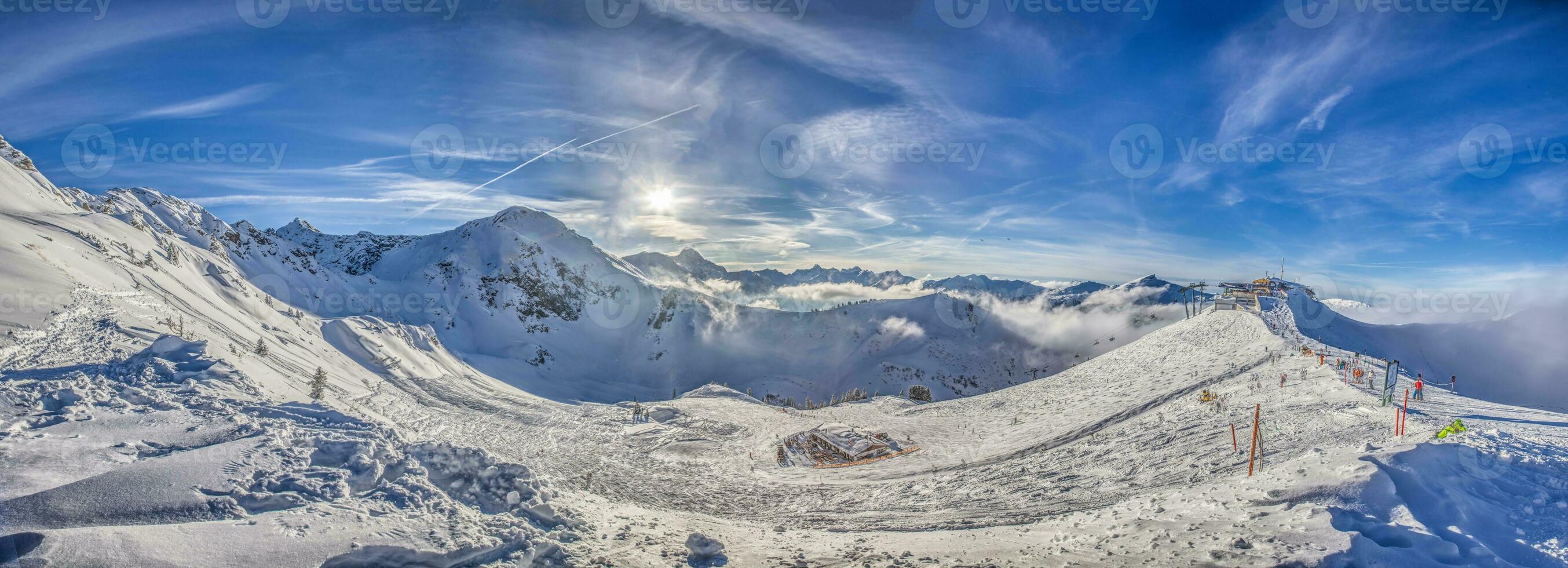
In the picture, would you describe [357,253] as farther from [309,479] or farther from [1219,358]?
[1219,358]

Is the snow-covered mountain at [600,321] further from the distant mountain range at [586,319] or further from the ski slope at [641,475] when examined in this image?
the ski slope at [641,475]

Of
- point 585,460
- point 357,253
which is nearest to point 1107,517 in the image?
point 585,460

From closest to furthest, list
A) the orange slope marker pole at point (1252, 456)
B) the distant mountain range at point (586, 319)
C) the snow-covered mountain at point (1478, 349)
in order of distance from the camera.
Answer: the orange slope marker pole at point (1252, 456)
the snow-covered mountain at point (1478, 349)
the distant mountain range at point (586, 319)

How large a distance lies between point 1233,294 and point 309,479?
173ft

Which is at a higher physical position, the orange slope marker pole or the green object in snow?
the green object in snow

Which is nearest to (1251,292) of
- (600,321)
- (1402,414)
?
(1402,414)

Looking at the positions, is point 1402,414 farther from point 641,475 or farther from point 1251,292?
point 1251,292

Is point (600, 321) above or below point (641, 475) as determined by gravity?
below

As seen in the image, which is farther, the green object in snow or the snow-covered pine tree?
the snow-covered pine tree

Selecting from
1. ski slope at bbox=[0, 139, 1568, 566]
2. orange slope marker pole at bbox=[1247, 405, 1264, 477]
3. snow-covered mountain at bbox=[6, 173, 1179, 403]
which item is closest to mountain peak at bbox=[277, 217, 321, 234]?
snow-covered mountain at bbox=[6, 173, 1179, 403]

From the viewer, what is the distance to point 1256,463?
11.1 meters

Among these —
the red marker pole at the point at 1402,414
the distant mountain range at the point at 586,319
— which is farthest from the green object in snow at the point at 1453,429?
the distant mountain range at the point at 586,319

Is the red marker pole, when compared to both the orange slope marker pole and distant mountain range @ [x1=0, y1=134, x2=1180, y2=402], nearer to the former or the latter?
the orange slope marker pole


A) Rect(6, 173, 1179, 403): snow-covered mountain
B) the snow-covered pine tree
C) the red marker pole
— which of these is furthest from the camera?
Rect(6, 173, 1179, 403): snow-covered mountain
